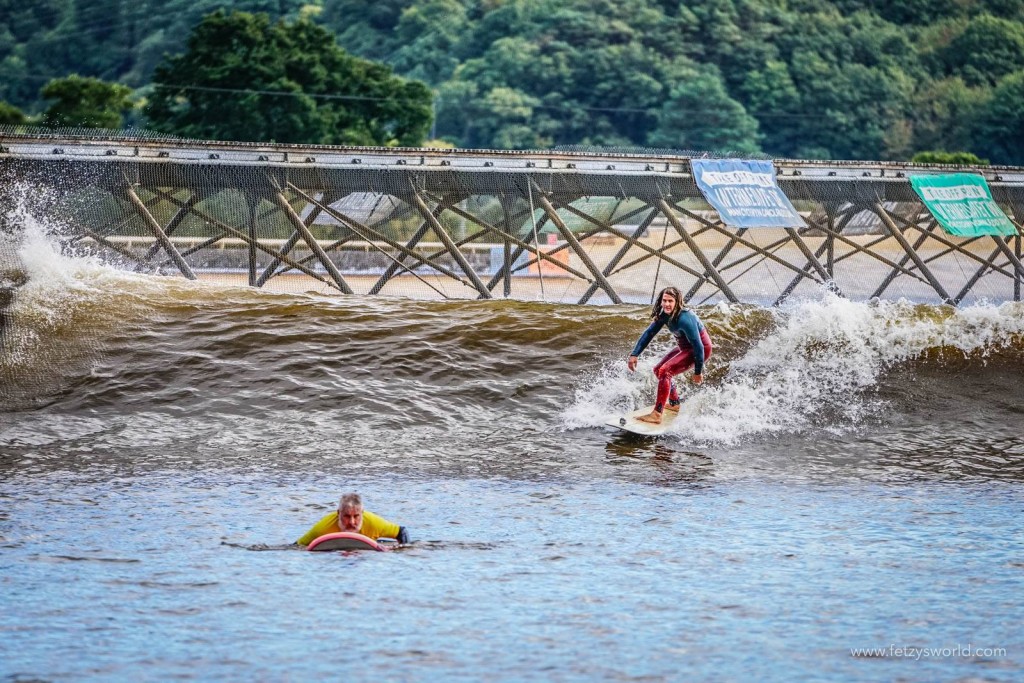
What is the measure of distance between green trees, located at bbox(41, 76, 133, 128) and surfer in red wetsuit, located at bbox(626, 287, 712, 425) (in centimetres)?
5430

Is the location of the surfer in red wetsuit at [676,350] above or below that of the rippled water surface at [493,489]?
above

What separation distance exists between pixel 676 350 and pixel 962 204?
47.4 ft

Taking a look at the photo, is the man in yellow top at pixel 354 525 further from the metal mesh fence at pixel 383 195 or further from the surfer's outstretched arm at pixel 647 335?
the metal mesh fence at pixel 383 195

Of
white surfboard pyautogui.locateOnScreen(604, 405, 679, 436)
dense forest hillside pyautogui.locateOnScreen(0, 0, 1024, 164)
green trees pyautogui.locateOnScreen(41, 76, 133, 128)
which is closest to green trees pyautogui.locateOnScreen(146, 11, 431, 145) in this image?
green trees pyautogui.locateOnScreen(41, 76, 133, 128)

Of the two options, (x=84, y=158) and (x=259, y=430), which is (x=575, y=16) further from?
(x=259, y=430)

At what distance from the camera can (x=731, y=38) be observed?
100500 mm

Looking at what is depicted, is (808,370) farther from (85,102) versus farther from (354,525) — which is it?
(85,102)

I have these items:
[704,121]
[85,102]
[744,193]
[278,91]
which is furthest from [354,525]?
[704,121]

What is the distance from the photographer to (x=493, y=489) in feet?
50.6

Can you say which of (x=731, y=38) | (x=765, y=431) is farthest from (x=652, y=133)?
(x=765, y=431)

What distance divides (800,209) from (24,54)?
307 ft

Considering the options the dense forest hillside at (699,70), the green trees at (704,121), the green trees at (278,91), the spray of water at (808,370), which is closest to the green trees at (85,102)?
the green trees at (278,91)

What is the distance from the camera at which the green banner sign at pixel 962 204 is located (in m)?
29.8

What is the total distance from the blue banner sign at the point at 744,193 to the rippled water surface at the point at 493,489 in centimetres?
411
